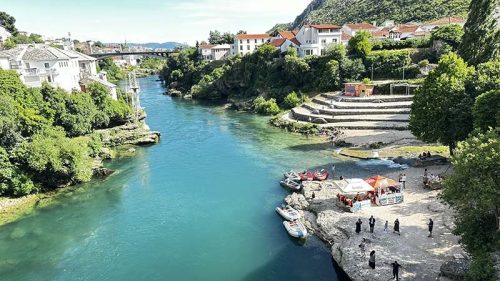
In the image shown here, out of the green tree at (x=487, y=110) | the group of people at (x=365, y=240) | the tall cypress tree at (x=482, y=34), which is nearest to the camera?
the group of people at (x=365, y=240)

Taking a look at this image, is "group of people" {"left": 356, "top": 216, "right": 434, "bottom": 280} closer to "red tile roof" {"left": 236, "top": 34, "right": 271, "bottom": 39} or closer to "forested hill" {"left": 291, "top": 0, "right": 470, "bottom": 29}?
"red tile roof" {"left": 236, "top": 34, "right": 271, "bottom": 39}

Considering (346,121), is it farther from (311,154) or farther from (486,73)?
(486,73)

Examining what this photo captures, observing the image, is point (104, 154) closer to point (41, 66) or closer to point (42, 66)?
point (42, 66)

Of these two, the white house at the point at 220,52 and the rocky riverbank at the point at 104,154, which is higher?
the white house at the point at 220,52

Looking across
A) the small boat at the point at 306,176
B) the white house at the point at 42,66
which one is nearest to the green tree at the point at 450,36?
the small boat at the point at 306,176

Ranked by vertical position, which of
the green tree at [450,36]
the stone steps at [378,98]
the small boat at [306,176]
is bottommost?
the small boat at [306,176]

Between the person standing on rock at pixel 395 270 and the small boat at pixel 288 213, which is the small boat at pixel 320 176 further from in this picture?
the person standing on rock at pixel 395 270

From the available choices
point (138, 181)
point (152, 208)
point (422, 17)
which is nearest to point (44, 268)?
point (152, 208)
